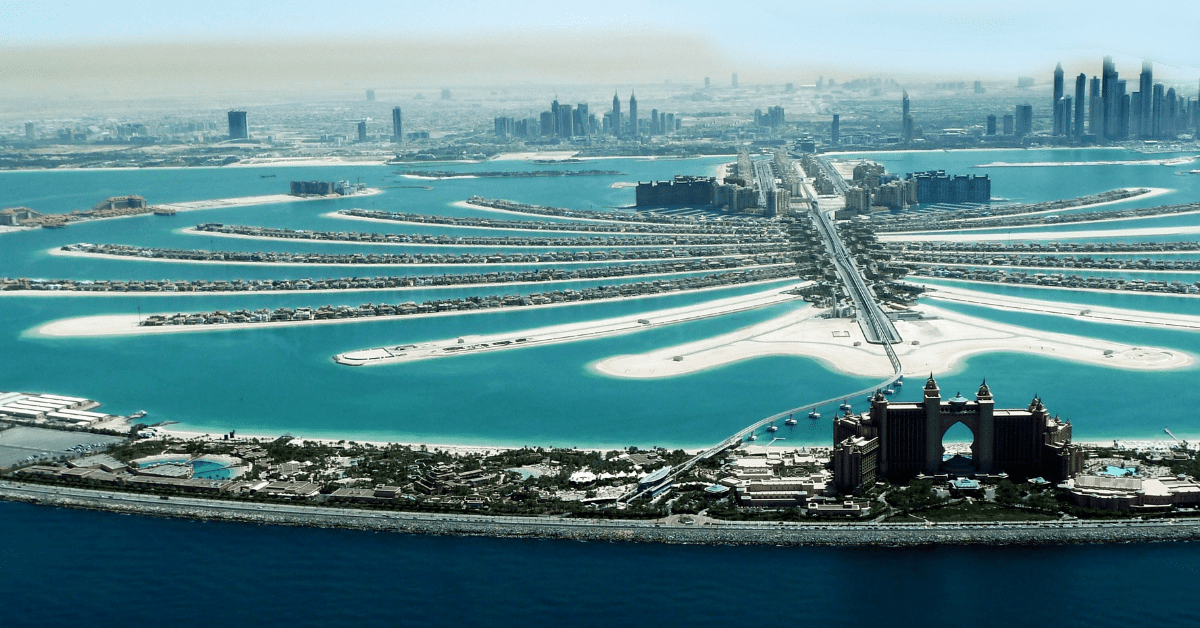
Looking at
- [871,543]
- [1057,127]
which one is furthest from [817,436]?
[1057,127]

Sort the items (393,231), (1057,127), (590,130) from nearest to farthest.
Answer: (393,231), (1057,127), (590,130)

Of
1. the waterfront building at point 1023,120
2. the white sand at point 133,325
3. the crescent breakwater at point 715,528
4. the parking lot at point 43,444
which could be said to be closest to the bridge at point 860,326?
the crescent breakwater at point 715,528

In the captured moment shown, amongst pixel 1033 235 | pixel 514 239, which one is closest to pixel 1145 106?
pixel 1033 235

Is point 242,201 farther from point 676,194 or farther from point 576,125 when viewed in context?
point 576,125

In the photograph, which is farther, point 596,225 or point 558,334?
point 596,225

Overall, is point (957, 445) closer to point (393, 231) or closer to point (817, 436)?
point (817, 436)

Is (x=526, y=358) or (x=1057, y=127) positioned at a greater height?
(x=1057, y=127)
